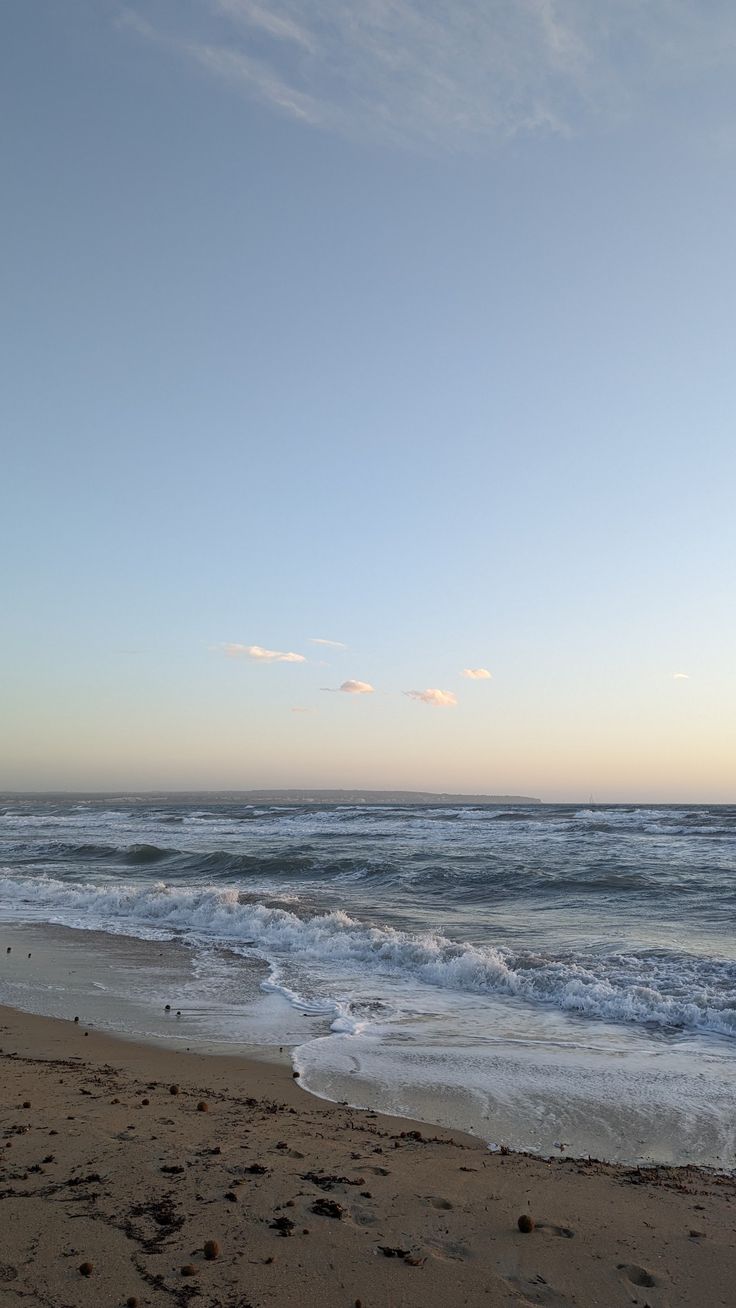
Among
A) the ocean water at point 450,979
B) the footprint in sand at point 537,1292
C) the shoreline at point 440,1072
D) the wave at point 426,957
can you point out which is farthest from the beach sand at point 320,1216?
the wave at point 426,957

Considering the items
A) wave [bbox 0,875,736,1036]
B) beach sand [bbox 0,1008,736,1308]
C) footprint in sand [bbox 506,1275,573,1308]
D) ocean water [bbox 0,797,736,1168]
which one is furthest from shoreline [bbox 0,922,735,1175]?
footprint in sand [bbox 506,1275,573,1308]

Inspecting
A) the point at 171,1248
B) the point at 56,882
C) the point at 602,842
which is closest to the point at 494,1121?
the point at 171,1248

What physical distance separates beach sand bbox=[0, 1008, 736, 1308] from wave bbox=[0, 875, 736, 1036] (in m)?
4.04

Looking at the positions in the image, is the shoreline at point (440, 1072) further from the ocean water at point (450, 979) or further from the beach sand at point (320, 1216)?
the beach sand at point (320, 1216)

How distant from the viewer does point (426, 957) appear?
10773 mm

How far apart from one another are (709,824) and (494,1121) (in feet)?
129

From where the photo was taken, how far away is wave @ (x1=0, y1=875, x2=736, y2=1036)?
8.37m

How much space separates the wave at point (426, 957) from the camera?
27.5 ft

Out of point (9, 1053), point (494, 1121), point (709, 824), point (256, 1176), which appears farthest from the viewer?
point (709, 824)

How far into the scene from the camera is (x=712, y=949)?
35.8 ft

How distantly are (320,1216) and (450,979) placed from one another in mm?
6690

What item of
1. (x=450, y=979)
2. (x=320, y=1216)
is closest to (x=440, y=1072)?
(x=320, y=1216)

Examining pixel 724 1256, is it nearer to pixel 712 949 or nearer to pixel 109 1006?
pixel 109 1006

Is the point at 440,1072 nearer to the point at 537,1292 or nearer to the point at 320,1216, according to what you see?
the point at 320,1216
